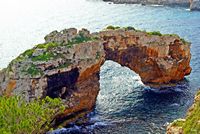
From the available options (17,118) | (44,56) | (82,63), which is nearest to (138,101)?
(82,63)

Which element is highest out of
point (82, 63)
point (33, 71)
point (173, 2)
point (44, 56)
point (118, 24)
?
point (173, 2)

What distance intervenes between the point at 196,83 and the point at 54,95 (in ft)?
96.2

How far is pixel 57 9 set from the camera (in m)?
176

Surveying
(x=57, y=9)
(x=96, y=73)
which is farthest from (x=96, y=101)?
(x=57, y=9)

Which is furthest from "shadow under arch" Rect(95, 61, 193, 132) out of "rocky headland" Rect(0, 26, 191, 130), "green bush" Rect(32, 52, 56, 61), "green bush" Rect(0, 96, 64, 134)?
"green bush" Rect(0, 96, 64, 134)

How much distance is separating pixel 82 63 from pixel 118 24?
69893mm

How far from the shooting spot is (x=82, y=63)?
70.5m

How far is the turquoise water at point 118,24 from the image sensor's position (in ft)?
223

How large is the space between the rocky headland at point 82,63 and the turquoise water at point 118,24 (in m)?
3.37

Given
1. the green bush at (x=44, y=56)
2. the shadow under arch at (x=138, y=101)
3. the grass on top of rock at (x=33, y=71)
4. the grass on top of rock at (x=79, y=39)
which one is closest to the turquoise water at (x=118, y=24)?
the shadow under arch at (x=138, y=101)

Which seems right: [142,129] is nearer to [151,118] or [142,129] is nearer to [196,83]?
[151,118]

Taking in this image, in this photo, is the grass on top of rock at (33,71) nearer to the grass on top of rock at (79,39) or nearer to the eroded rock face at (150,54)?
the grass on top of rock at (79,39)

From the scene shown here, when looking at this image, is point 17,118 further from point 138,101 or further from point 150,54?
point 150,54

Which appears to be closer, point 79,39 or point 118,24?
point 79,39
